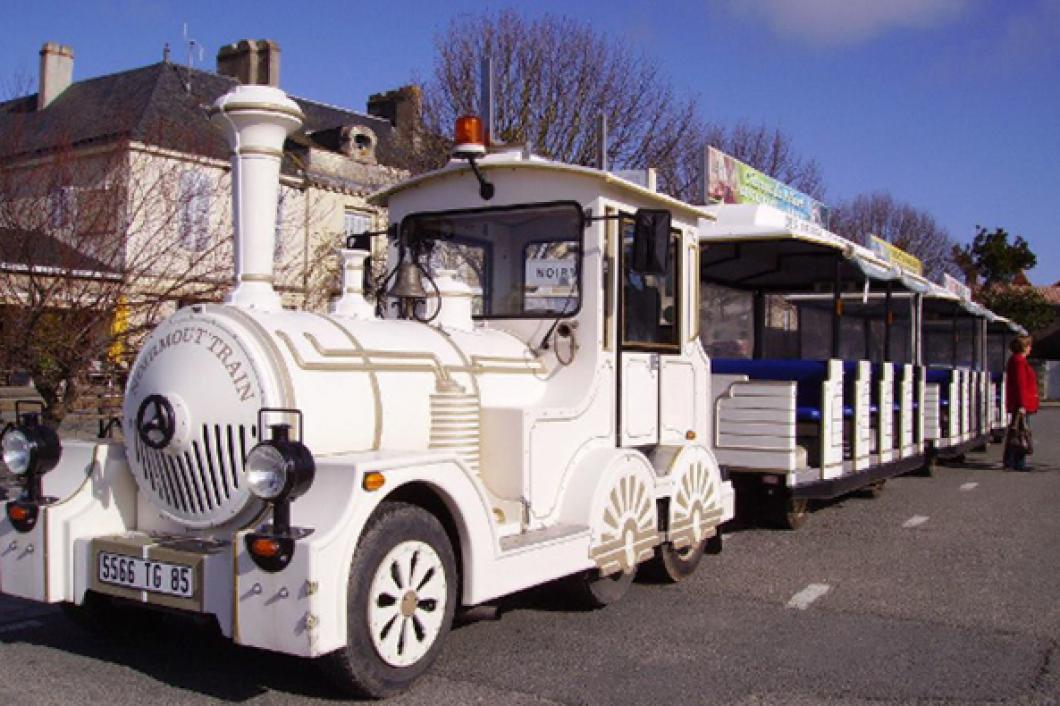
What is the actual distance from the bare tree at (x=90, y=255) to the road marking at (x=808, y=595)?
715 cm

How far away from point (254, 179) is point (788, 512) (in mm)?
5878

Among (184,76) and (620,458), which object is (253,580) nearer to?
(620,458)

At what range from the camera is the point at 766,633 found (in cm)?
579

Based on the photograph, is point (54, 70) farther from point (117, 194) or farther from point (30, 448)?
point (30, 448)

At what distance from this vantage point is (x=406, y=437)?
516cm

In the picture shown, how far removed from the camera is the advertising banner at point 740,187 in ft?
37.7

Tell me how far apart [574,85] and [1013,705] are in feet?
62.9

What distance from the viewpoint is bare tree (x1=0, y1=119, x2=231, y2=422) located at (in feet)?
33.9

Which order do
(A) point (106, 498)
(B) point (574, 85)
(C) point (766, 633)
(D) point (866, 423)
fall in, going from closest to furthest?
(A) point (106, 498)
(C) point (766, 633)
(D) point (866, 423)
(B) point (574, 85)

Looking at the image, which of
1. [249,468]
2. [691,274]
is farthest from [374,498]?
[691,274]

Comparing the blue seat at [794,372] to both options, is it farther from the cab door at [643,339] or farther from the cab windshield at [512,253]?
the cab windshield at [512,253]

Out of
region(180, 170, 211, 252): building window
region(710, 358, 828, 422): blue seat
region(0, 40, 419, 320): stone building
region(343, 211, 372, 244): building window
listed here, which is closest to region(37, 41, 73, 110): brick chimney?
region(343, 211, 372, 244): building window

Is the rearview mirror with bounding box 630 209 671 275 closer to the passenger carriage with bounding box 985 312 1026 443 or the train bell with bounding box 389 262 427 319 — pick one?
the train bell with bounding box 389 262 427 319

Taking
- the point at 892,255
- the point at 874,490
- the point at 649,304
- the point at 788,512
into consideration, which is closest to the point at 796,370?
the point at 788,512
